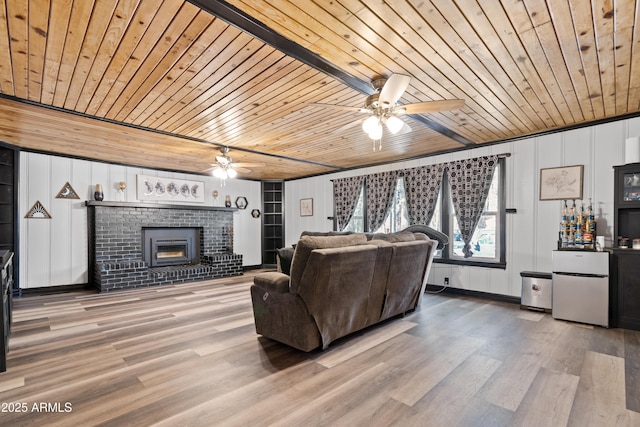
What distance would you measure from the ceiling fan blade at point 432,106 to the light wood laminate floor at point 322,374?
2.18 m

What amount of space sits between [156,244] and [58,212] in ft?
5.87

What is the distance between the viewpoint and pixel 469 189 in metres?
5.05

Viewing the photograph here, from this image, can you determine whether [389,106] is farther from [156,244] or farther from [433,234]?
[156,244]

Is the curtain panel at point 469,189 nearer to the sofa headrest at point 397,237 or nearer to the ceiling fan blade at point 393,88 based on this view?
the sofa headrest at point 397,237

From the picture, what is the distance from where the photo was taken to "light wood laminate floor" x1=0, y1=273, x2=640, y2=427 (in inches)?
76.3

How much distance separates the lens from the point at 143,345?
9.98 ft

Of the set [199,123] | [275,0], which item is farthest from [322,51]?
[199,123]

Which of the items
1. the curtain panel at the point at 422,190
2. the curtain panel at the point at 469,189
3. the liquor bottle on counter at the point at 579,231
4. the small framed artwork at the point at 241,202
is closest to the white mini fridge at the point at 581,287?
the liquor bottle on counter at the point at 579,231

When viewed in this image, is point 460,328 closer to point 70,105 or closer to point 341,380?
point 341,380

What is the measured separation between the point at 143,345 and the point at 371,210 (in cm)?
462

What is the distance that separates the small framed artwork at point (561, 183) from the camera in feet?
13.5

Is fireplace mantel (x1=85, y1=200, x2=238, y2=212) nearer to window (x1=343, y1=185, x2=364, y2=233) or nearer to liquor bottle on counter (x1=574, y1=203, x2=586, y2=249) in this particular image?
window (x1=343, y1=185, x2=364, y2=233)

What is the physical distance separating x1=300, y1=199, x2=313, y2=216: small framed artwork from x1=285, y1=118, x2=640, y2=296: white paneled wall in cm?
322

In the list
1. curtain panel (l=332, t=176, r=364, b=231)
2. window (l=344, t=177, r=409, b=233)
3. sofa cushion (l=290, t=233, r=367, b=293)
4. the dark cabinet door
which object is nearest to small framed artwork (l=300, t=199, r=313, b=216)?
curtain panel (l=332, t=176, r=364, b=231)
